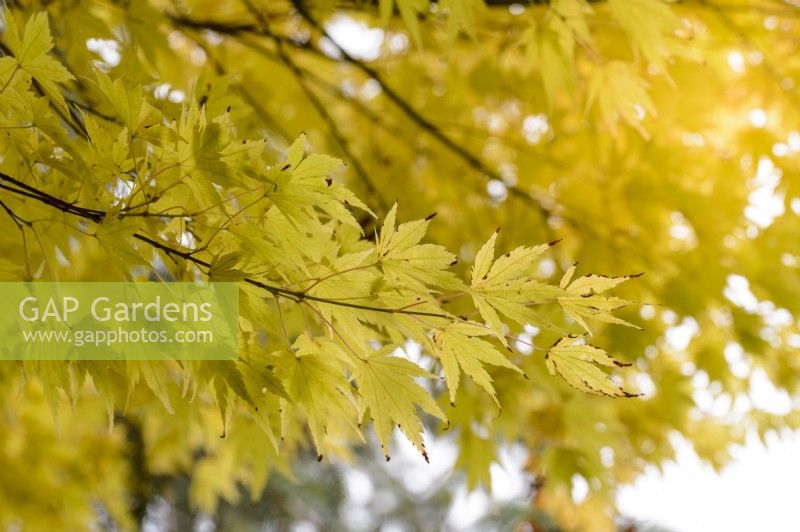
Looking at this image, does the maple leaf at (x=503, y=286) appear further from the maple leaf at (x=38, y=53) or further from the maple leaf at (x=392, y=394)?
the maple leaf at (x=38, y=53)

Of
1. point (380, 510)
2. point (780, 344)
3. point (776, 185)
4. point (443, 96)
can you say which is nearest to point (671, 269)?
point (776, 185)

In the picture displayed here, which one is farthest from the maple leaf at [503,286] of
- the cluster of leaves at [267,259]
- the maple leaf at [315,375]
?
the maple leaf at [315,375]

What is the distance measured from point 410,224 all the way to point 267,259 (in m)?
0.14

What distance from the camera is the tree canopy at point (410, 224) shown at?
69 cm

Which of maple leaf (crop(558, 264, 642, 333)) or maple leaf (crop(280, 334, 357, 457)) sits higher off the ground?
maple leaf (crop(280, 334, 357, 457))

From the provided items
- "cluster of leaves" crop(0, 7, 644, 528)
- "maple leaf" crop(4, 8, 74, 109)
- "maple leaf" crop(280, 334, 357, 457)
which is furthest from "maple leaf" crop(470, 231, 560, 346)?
"maple leaf" crop(4, 8, 74, 109)

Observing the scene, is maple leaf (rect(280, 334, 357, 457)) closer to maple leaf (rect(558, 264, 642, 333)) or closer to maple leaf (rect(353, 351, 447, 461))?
maple leaf (rect(353, 351, 447, 461))

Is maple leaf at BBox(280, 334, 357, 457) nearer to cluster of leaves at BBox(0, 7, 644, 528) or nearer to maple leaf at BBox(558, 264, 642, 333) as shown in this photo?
cluster of leaves at BBox(0, 7, 644, 528)

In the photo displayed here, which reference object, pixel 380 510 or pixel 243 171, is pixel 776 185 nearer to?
pixel 243 171

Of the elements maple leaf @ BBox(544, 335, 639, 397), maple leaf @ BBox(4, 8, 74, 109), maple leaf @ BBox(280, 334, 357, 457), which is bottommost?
maple leaf @ BBox(544, 335, 639, 397)

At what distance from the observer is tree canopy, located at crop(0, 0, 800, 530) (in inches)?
27.1

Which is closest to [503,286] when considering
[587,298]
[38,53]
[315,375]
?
[587,298]

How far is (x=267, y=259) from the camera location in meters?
0.71

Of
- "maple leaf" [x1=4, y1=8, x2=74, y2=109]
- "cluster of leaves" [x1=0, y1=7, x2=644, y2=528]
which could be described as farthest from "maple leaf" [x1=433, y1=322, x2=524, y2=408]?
"maple leaf" [x1=4, y1=8, x2=74, y2=109]
